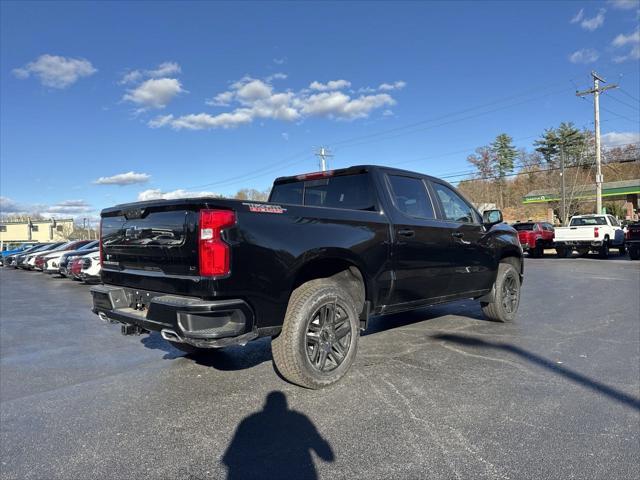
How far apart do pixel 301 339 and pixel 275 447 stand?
0.96 metres

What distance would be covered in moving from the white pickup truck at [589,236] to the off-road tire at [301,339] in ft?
65.2

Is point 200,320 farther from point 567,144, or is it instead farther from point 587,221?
point 567,144

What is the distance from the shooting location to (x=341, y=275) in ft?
14.4

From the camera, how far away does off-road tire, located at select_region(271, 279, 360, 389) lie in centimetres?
367

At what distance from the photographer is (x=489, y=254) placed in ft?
20.1

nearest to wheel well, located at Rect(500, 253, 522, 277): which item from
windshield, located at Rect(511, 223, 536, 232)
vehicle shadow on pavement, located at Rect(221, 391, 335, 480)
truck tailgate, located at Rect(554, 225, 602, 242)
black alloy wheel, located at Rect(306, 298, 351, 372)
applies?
black alloy wheel, located at Rect(306, 298, 351, 372)

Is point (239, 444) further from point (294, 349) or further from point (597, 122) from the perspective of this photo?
point (597, 122)

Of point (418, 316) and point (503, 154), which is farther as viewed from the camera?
point (503, 154)

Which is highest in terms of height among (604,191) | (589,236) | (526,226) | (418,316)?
(604,191)

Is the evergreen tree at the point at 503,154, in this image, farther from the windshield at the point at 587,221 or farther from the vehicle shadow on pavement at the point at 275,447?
the vehicle shadow on pavement at the point at 275,447

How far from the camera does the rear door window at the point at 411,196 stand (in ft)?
16.0

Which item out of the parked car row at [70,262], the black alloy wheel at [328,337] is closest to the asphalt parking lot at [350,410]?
the black alloy wheel at [328,337]

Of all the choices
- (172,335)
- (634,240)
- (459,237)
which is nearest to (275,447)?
(172,335)

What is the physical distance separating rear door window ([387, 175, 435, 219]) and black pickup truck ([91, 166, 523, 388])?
0.01 metres
